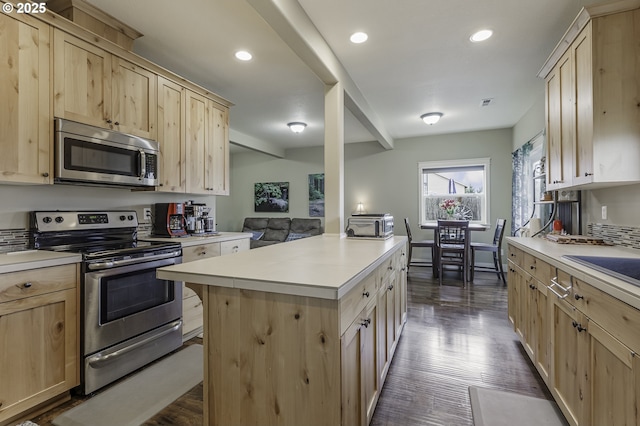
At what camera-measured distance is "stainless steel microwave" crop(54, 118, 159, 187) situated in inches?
81.1

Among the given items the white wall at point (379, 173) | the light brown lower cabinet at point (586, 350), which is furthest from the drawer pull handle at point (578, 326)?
the white wall at point (379, 173)

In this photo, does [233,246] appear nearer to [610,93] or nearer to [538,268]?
[538,268]

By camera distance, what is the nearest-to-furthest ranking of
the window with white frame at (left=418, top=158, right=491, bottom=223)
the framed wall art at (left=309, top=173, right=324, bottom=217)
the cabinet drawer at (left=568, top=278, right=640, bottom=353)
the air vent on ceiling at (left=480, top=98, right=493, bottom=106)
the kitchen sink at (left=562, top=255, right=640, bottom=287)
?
1. the cabinet drawer at (left=568, top=278, right=640, bottom=353)
2. the kitchen sink at (left=562, top=255, right=640, bottom=287)
3. the air vent on ceiling at (left=480, top=98, right=493, bottom=106)
4. the window with white frame at (left=418, top=158, right=491, bottom=223)
5. the framed wall art at (left=309, top=173, right=324, bottom=217)

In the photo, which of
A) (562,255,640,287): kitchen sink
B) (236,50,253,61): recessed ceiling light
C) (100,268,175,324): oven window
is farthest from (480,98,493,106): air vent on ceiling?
(100,268,175,324): oven window

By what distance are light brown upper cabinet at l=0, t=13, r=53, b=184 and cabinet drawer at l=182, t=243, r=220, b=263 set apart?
1101mm

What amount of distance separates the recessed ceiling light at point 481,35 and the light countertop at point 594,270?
1.75m

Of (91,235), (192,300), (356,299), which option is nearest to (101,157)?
(91,235)

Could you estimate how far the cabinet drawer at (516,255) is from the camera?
241cm

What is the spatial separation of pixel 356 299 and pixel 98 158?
224cm

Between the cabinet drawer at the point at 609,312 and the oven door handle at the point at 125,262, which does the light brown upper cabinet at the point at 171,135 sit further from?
the cabinet drawer at the point at 609,312

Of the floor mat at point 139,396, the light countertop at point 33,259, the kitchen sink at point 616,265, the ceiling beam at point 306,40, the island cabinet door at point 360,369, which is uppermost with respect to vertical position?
the ceiling beam at point 306,40

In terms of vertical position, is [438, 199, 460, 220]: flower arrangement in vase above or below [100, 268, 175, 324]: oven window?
above

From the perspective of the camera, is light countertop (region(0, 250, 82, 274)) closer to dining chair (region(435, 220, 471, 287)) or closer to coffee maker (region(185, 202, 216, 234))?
coffee maker (region(185, 202, 216, 234))

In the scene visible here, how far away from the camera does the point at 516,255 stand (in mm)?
2529
